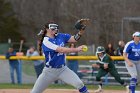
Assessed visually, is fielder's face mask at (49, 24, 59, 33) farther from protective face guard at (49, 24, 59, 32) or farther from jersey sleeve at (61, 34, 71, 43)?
jersey sleeve at (61, 34, 71, 43)

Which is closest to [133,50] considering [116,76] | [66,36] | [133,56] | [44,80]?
[133,56]

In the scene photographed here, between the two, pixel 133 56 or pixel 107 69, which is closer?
pixel 133 56

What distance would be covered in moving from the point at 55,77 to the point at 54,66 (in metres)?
0.23

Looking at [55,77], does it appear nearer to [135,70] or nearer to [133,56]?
[135,70]

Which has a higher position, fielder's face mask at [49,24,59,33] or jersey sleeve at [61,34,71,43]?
fielder's face mask at [49,24,59,33]

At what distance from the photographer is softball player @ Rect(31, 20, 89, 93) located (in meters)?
11.2

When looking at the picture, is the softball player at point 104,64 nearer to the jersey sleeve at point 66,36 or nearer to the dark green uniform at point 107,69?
the dark green uniform at point 107,69

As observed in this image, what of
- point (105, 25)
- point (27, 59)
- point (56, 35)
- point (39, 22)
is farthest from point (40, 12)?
point (56, 35)

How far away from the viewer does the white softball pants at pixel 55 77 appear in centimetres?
1123

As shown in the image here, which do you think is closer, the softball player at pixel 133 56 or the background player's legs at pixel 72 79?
the background player's legs at pixel 72 79

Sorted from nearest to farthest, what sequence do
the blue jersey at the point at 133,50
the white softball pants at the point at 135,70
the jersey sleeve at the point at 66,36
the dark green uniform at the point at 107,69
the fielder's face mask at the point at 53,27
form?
the fielder's face mask at the point at 53,27 → the jersey sleeve at the point at 66,36 → the white softball pants at the point at 135,70 → the blue jersey at the point at 133,50 → the dark green uniform at the point at 107,69

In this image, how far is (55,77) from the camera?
11398 mm

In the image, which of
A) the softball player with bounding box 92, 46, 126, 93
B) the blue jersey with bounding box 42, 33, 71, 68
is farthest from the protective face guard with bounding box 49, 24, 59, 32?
the softball player with bounding box 92, 46, 126, 93

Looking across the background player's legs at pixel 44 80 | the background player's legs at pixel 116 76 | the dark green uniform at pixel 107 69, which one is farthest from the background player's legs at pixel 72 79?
the background player's legs at pixel 116 76
